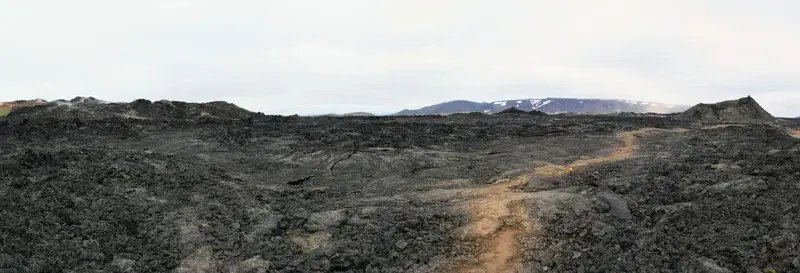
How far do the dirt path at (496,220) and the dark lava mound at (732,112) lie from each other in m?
28.3

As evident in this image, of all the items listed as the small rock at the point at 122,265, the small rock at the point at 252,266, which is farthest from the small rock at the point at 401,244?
the small rock at the point at 122,265

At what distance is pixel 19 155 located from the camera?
12.6m

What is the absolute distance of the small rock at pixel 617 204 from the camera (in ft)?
31.6

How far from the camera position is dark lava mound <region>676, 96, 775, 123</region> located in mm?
35094

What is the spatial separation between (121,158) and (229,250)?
6.87 metres

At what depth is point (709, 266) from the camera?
6.76 meters

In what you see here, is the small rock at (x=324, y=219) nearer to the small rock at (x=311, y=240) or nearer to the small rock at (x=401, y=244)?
the small rock at (x=311, y=240)

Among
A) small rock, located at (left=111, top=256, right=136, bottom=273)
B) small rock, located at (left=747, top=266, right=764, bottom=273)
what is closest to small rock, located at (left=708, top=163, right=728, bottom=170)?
small rock, located at (left=747, top=266, right=764, bottom=273)

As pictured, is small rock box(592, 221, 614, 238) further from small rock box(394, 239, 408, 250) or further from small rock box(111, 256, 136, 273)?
small rock box(111, 256, 136, 273)

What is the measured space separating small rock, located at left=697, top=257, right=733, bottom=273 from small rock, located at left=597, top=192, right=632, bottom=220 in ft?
8.32

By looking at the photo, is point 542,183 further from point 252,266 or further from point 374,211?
point 252,266

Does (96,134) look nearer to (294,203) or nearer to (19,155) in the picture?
(19,155)

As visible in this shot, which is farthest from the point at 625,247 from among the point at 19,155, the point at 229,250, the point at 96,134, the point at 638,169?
the point at 96,134

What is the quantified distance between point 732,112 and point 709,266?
3489 centimetres
